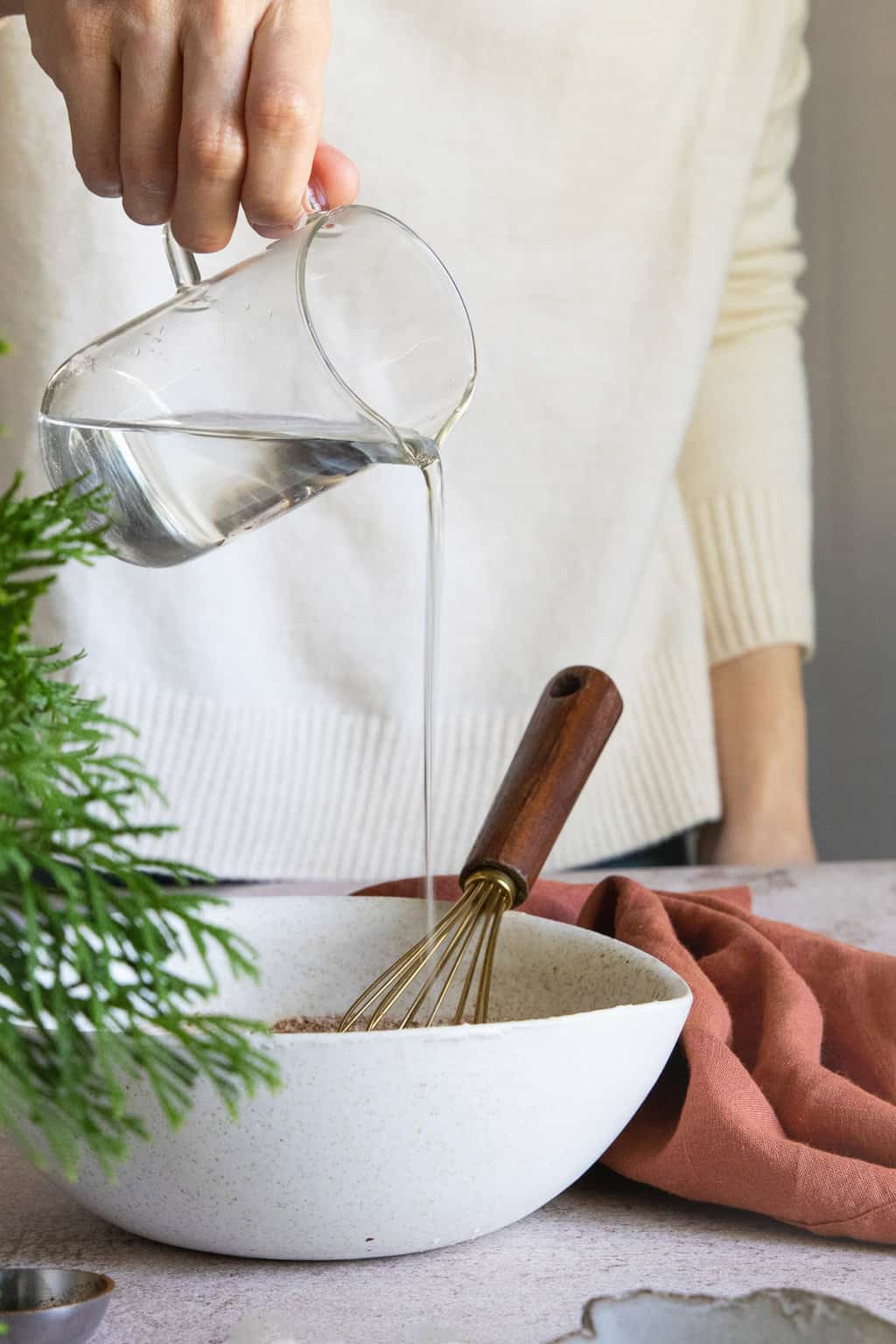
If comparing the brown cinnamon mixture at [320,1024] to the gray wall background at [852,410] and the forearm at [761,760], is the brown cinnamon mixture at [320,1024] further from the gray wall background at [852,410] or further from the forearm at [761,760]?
the gray wall background at [852,410]

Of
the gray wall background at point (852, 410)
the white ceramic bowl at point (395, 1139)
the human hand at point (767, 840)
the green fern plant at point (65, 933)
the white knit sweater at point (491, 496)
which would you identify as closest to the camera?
the green fern plant at point (65, 933)

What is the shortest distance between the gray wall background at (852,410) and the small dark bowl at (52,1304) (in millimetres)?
1354

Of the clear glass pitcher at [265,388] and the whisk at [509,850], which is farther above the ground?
the clear glass pitcher at [265,388]

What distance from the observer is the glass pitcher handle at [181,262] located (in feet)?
1.64

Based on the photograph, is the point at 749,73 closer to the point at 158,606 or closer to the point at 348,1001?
the point at 158,606

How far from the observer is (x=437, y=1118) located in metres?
0.36

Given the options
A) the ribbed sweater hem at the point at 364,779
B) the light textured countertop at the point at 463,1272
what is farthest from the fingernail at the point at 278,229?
the ribbed sweater hem at the point at 364,779

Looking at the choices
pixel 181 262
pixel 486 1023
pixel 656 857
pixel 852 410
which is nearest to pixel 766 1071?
pixel 486 1023

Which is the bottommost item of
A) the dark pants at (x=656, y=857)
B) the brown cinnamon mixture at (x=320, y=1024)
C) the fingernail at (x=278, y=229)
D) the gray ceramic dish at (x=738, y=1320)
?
the dark pants at (x=656, y=857)

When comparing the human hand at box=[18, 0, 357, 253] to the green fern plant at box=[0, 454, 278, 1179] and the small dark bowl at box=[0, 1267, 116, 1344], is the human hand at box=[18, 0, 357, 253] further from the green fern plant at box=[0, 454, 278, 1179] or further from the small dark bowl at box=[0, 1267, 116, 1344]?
the small dark bowl at box=[0, 1267, 116, 1344]

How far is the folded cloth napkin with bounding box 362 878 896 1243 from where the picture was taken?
1.34 feet

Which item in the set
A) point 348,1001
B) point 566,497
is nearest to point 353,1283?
point 348,1001

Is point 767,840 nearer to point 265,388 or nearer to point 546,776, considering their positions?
point 546,776

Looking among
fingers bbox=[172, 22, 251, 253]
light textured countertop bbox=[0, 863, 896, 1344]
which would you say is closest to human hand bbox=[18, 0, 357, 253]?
fingers bbox=[172, 22, 251, 253]
